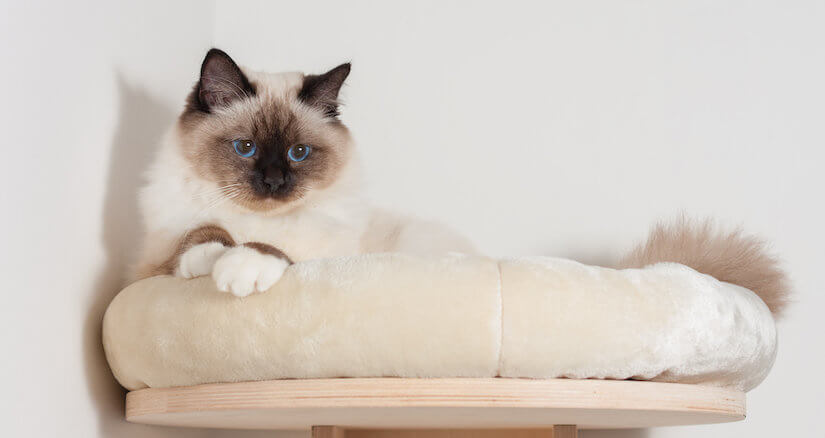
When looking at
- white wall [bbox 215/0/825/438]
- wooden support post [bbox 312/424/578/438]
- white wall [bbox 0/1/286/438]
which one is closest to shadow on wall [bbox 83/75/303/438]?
white wall [bbox 0/1/286/438]

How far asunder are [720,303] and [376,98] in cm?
120

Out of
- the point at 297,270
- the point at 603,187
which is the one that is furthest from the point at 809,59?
the point at 297,270

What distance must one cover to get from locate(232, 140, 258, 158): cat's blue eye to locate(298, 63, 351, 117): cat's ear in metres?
0.16

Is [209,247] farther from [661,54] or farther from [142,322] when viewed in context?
[661,54]

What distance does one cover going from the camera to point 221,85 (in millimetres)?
1410

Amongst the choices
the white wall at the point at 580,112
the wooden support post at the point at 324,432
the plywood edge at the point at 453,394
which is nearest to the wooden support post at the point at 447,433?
the wooden support post at the point at 324,432

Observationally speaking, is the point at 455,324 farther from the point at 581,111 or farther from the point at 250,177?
the point at 581,111

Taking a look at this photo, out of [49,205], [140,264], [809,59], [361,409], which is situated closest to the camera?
[361,409]

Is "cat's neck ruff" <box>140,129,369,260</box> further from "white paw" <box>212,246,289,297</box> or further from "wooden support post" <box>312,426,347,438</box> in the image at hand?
"wooden support post" <box>312,426,347,438</box>

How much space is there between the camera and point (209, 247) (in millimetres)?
1251

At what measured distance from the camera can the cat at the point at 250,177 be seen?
1.35 metres

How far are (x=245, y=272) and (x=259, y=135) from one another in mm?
393

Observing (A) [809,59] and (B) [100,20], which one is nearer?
(B) [100,20]

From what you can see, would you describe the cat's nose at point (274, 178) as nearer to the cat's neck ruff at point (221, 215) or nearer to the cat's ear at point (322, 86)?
the cat's neck ruff at point (221, 215)
